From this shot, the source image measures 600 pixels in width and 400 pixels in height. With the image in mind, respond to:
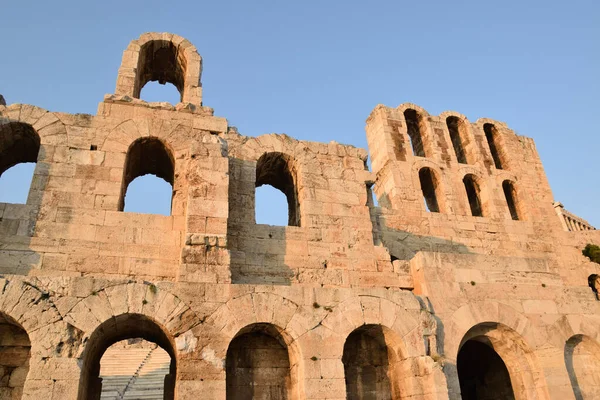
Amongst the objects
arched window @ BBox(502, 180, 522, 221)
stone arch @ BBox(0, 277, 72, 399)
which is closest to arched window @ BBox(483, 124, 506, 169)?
arched window @ BBox(502, 180, 522, 221)

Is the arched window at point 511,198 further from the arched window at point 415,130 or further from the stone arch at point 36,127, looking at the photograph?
the stone arch at point 36,127

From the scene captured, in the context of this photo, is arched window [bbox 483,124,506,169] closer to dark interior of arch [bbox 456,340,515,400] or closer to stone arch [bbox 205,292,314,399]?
dark interior of arch [bbox 456,340,515,400]

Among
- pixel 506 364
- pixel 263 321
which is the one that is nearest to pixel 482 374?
pixel 506 364

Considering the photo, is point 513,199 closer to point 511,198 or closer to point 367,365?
point 511,198

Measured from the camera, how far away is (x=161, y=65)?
13.1m

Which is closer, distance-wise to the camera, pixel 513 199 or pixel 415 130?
pixel 513 199

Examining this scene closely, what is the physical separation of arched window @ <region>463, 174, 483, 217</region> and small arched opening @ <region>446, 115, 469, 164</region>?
932 millimetres

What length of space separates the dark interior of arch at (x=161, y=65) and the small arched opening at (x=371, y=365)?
27.1 feet

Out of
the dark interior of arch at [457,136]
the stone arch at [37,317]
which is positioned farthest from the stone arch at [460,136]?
the stone arch at [37,317]

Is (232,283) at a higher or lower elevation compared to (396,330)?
higher

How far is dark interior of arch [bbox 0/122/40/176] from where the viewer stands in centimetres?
1012

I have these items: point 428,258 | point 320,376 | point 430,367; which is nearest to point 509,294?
point 428,258

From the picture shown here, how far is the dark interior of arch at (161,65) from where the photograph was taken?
12453 mm

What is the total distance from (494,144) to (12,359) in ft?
60.0
